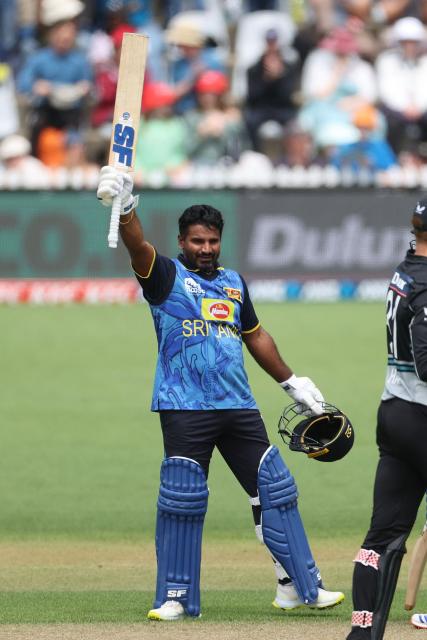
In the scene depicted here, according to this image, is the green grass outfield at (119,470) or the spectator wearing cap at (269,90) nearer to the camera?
the green grass outfield at (119,470)

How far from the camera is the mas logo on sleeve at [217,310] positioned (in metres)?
6.90

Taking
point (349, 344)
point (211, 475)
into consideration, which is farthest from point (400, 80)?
point (211, 475)

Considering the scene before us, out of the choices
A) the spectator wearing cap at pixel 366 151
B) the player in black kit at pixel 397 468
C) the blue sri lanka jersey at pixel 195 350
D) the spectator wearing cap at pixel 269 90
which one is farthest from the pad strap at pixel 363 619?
the spectator wearing cap at pixel 269 90

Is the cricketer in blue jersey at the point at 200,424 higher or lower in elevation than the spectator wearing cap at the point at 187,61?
lower

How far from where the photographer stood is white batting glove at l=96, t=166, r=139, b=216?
6410 mm

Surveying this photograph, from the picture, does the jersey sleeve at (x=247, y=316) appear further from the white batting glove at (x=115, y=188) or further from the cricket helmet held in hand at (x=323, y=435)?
the white batting glove at (x=115, y=188)

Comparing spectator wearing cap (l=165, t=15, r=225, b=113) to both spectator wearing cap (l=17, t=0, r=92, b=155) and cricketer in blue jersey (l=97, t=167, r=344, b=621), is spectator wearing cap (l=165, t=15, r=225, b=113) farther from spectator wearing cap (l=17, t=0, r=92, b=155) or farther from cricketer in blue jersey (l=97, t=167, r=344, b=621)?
cricketer in blue jersey (l=97, t=167, r=344, b=621)

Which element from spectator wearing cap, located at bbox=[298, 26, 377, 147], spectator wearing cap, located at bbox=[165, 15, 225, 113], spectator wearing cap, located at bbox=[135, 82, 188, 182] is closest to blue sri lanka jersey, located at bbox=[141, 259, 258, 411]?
spectator wearing cap, located at bbox=[135, 82, 188, 182]

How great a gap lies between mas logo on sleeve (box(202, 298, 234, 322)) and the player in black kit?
1.15m

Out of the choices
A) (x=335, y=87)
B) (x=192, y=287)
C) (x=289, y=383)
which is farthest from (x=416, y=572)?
(x=335, y=87)

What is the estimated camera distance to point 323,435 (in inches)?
280

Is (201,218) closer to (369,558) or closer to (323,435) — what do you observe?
(323,435)

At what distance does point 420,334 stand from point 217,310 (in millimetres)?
1409

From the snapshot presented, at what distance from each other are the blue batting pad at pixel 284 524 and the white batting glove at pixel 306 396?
29cm
